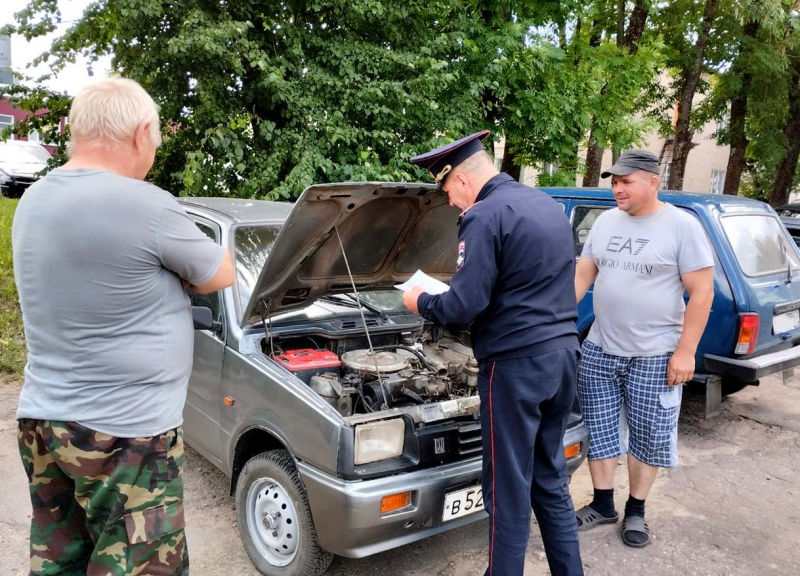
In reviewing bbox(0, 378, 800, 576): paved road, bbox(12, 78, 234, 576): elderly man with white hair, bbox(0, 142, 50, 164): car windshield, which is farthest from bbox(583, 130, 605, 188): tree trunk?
bbox(0, 142, 50, 164): car windshield

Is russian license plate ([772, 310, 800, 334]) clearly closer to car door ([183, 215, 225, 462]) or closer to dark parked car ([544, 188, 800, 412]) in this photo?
dark parked car ([544, 188, 800, 412])

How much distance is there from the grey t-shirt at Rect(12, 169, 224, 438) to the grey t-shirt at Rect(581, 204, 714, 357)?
7.56ft

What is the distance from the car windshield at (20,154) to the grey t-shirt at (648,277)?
18.9 m

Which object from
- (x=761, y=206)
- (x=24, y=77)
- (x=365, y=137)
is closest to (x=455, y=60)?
(x=365, y=137)

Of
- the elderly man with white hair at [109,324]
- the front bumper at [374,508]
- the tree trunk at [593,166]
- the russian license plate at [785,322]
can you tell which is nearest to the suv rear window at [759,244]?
the russian license plate at [785,322]

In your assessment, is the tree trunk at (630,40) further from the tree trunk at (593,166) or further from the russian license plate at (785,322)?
the russian license plate at (785,322)

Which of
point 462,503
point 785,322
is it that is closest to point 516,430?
point 462,503

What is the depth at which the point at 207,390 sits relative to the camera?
3.38m

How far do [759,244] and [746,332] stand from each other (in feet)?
3.22

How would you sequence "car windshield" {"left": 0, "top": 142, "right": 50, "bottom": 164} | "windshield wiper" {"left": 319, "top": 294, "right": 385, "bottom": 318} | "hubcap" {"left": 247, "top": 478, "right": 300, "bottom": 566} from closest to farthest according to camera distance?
1. "hubcap" {"left": 247, "top": 478, "right": 300, "bottom": 566}
2. "windshield wiper" {"left": 319, "top": 294, "right": 385, "bottom": 318}
3. "car windshield" {"left": 0, "top": 142, "right": 50, "bottom": 164}

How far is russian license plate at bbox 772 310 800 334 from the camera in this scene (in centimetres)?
492

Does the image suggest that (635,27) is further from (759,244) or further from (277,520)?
(277,520)

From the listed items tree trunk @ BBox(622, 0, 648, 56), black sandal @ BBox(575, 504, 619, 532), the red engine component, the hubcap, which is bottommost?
black sandal @ BBox(575, 504, 619, 532)

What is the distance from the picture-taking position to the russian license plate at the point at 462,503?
2779mm
